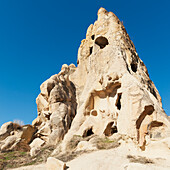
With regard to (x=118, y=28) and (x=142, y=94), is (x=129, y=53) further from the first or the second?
(x=142, y=94)

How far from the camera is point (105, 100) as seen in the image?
441 inches

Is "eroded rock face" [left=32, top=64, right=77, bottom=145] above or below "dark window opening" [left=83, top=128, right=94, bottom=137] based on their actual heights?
above

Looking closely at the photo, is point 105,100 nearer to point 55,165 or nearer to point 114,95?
point 114,95

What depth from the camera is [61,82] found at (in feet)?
51.5

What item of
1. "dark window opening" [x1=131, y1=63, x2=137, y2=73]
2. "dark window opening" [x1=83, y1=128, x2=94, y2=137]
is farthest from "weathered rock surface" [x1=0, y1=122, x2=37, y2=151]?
"dark window opening" [x1=131, y1=63, x2=137, y2=73]

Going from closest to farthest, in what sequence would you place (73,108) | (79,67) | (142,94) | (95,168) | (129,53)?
(95,168) → (142,94) → (129,53) → (73,108) → (79,67)

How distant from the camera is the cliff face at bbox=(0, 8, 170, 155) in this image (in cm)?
751

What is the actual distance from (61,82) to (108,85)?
6.38m

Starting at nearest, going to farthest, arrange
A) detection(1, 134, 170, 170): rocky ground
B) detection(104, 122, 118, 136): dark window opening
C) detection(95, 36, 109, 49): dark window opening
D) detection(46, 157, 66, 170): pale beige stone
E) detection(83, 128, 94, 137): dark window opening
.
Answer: detection(1, 134, 170, 170): rocky ground, detection(46, 157, 66, 170): pale beige stone, detection(104, 122, 118, 136): dark window opening, detection(83, 128, 94, 137): dark window opening, detection(95, 36, 109, 49): dark window opening

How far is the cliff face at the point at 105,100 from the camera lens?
7507mm

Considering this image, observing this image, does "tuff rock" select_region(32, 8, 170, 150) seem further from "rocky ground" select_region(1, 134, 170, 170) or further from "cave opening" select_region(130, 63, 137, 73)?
"rocky ground" select_region(1, 134, 170, 170)

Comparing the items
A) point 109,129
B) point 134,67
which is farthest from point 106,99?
point 134,67

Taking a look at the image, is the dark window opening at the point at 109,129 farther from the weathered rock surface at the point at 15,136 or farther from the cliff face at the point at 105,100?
the weathered rock surface at the point at 15,136

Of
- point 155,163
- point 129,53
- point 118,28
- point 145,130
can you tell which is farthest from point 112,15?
point 155,163
